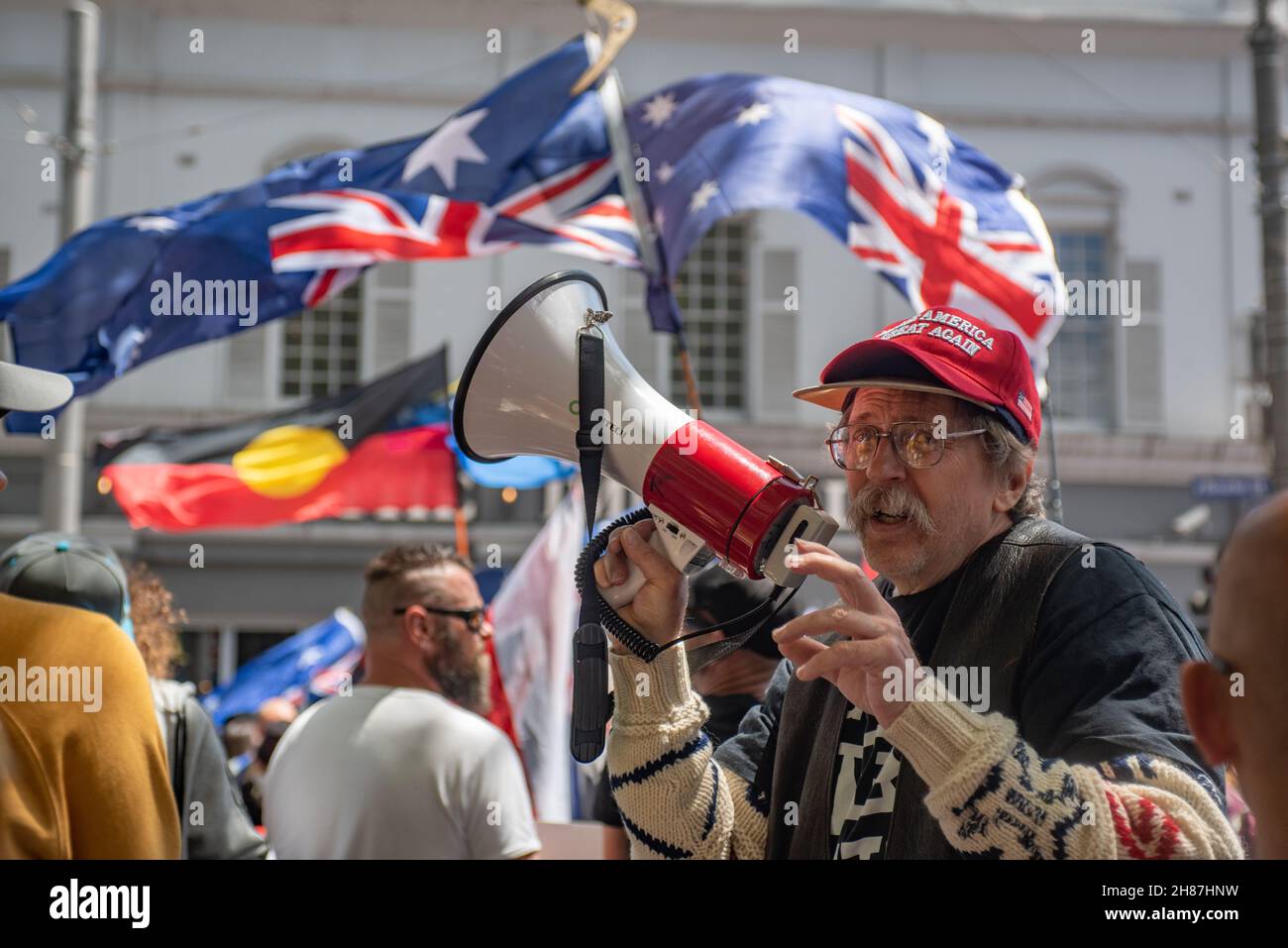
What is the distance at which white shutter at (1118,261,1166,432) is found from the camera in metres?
15.3

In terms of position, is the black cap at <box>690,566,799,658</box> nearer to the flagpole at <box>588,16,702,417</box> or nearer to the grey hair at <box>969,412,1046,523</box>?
the grey hair at <box>969,412,1046,523</box>

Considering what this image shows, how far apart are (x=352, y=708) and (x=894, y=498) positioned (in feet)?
5.61

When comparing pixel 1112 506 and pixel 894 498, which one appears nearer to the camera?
pixel 894 498

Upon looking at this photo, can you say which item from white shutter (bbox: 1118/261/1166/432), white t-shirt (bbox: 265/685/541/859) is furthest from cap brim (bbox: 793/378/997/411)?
white shutter (bbox: 1118/261/1166/432)

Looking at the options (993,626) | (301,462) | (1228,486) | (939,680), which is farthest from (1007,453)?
(1228,486)

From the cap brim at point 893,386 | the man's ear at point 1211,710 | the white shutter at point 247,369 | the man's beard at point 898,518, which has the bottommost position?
the man's ear at point 1211,710

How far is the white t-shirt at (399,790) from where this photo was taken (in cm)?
330

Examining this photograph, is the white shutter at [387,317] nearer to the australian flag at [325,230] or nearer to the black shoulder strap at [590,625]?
the australian flag at [325,230]

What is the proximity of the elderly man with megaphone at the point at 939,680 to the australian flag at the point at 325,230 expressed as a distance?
3582 mm

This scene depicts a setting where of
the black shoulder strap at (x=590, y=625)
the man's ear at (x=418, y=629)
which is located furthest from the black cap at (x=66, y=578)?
→ the black shoulder strap at (x=590, y=625)

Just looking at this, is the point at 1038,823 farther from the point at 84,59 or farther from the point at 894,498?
the point at 84,59

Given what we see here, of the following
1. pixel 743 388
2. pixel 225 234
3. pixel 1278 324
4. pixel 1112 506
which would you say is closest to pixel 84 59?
pixel 225 234

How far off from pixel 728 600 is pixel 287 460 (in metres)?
5.08
